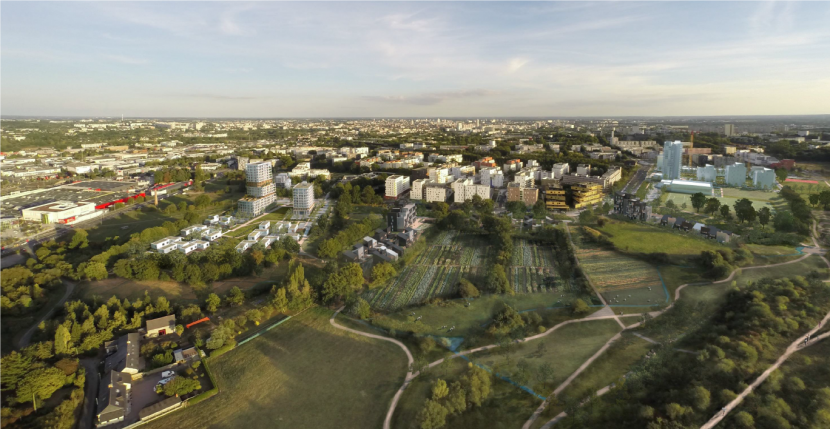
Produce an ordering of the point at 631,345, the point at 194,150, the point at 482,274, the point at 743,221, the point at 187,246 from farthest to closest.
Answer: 1. the point at 194,150
2. the point at 743,221
3. the point at 187,246
4. the point at 482,274
5. the point at 631,345

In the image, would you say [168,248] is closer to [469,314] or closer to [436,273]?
[436,273]

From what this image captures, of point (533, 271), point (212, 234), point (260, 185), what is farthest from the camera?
point (260, 185)

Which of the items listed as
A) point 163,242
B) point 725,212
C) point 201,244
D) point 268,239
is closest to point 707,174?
point 725,212

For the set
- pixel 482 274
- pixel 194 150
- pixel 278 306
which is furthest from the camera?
pixel 194 150

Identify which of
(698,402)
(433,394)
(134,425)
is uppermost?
(698,402)

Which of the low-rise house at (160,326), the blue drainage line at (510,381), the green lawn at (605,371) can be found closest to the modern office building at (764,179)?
the green lawn at (605,371)

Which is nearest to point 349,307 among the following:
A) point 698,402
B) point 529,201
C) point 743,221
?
point 698,402

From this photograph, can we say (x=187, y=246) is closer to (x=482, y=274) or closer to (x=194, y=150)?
(x=482, y=274)
